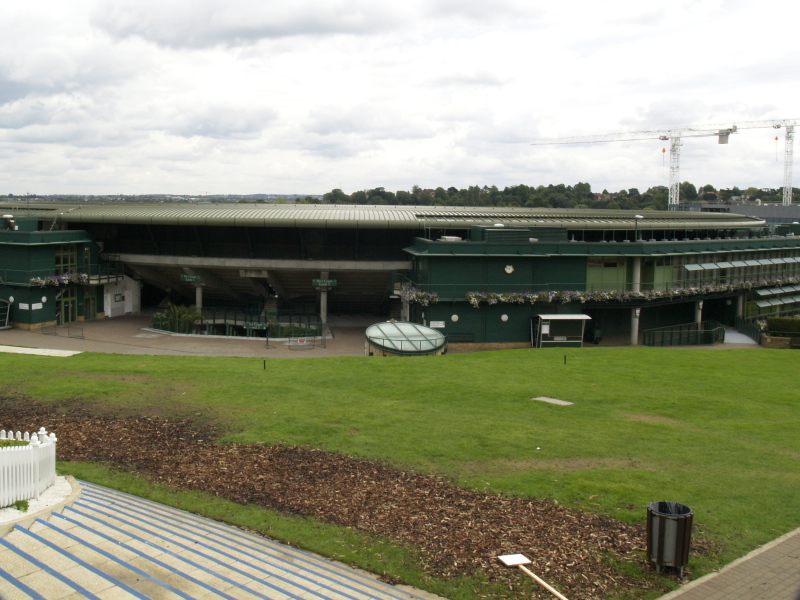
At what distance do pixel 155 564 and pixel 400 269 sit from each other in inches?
1522

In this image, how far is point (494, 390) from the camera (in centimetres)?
2644

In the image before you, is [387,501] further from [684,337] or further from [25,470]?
[684,337]

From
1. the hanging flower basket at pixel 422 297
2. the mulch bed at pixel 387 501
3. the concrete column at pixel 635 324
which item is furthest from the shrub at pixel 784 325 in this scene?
the mulch bed at pixel 387 501

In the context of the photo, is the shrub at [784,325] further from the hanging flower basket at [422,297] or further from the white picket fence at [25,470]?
the white picket fence at [25,470]

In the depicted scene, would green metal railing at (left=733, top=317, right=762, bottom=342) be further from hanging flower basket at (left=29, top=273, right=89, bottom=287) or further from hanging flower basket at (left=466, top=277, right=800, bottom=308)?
hanging flower basket at (left=29, top=273, right=89, bottom=287)

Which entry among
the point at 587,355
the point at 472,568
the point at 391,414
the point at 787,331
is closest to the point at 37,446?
the point at 472,568

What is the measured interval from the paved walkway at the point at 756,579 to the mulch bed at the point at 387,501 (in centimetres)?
94

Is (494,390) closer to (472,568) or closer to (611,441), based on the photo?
(611,441)

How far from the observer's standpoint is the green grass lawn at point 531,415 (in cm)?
1622

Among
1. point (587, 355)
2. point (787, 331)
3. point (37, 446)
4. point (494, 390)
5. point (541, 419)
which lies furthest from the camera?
point (787, 331)

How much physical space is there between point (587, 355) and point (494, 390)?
1123cm

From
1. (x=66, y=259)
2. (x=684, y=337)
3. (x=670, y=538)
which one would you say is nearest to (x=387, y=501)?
(x=670, y=538)

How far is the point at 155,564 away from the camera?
11.6m

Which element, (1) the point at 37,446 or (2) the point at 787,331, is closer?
(1) the point at 37,446
